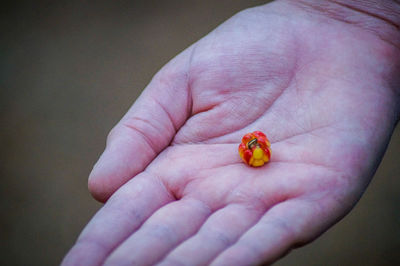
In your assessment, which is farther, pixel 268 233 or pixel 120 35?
pixel 120 35

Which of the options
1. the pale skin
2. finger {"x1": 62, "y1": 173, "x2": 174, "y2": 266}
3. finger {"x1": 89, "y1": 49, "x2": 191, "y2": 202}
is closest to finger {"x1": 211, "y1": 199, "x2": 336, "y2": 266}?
the pale skin

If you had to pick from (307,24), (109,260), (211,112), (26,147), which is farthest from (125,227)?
(26,147)

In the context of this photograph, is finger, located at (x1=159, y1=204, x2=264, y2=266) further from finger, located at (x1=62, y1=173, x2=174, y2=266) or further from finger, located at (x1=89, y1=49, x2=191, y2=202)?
finger, located at (x1=89, y1=49, x2=191, y2=202)

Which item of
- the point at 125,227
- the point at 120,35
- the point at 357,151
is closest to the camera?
the point at 125,227

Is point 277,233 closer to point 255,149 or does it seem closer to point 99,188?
point 255,149

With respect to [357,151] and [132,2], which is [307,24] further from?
[132,2]

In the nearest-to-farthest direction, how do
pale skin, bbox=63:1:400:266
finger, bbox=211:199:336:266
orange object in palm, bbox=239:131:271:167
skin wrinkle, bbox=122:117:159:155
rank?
finger, bbox=211:199:336:266 → pale skin, bbox=63:1:400:266 → orange object in palm, bbox=239:131:271:167 → skin wrinkle, bbox=122:117:159:155

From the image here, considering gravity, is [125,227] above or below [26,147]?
above
